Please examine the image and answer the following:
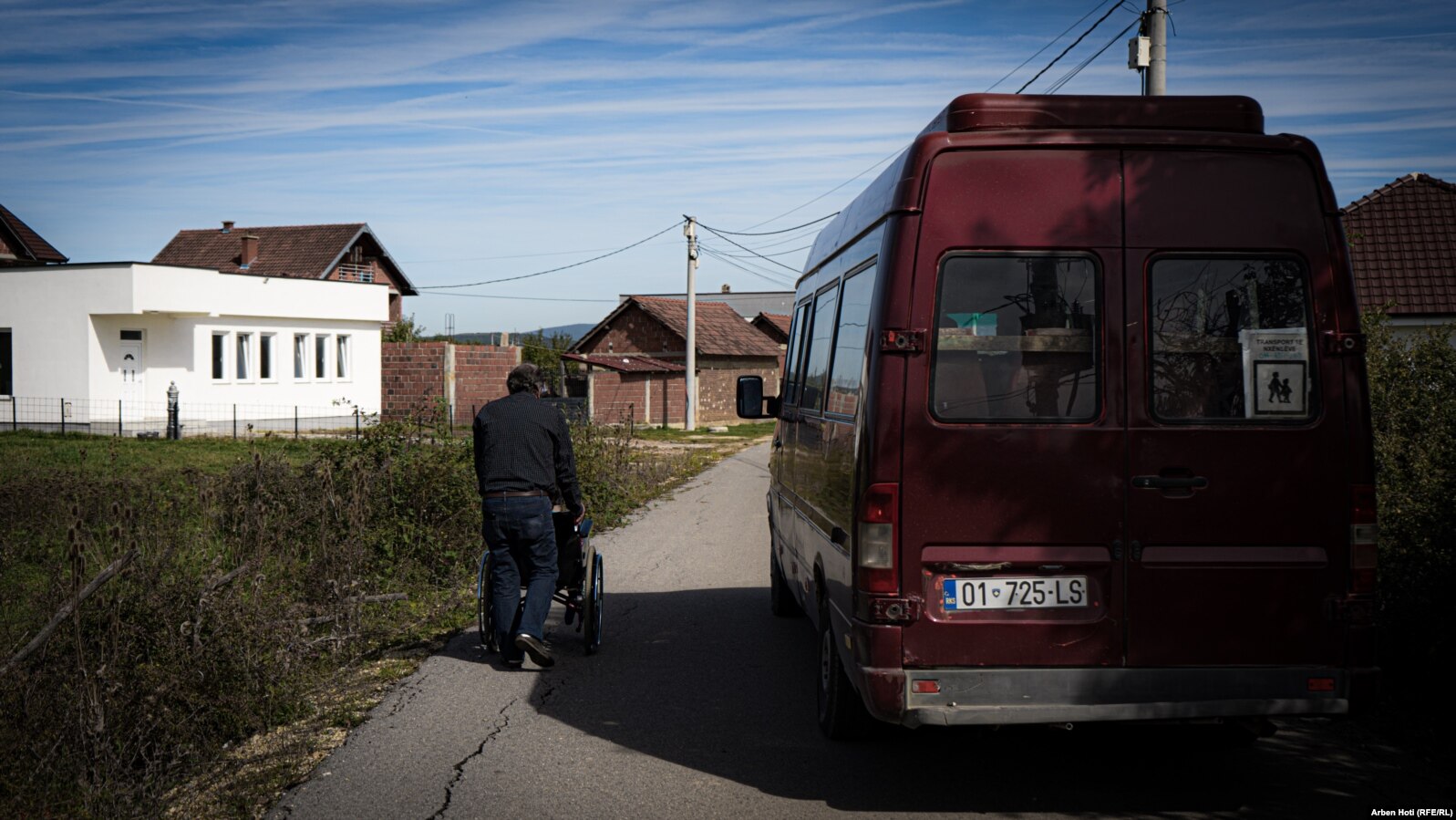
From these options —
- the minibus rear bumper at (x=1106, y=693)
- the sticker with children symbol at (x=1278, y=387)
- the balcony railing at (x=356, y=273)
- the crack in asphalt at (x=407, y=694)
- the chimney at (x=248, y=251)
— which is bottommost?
the crack in asphalt at (x=407, y=694)

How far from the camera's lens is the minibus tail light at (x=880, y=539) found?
4785 mm

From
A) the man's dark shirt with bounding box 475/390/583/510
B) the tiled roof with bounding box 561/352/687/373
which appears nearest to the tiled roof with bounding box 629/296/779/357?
the tiled roof with bounding box 561/352/687/373

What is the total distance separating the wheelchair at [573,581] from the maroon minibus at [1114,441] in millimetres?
3298

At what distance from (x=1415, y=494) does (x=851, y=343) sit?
4.39 m

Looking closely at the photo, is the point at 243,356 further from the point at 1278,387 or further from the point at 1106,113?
the point at 1278,387

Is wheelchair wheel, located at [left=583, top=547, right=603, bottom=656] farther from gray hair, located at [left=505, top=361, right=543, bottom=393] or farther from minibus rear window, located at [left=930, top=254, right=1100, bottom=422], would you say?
minibus rear window, located at [left=930, top=254, right=1100, bottom=422]

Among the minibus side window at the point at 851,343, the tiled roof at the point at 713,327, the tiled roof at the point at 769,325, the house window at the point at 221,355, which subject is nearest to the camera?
the minibus side window at the point at 851,343

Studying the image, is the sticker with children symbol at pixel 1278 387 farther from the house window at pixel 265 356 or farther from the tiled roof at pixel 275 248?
the tiled roof at pixel 275 248

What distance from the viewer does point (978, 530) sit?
4.80 metres

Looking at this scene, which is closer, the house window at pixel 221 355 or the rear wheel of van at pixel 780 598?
the rear wheel of van at pixel 780 598

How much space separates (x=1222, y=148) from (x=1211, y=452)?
1.17 m

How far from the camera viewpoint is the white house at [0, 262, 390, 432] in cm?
3322

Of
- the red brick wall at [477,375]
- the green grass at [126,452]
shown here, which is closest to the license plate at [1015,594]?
the green grass at [126,452]

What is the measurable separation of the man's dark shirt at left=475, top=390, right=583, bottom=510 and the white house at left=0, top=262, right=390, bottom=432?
27641 millimetres
